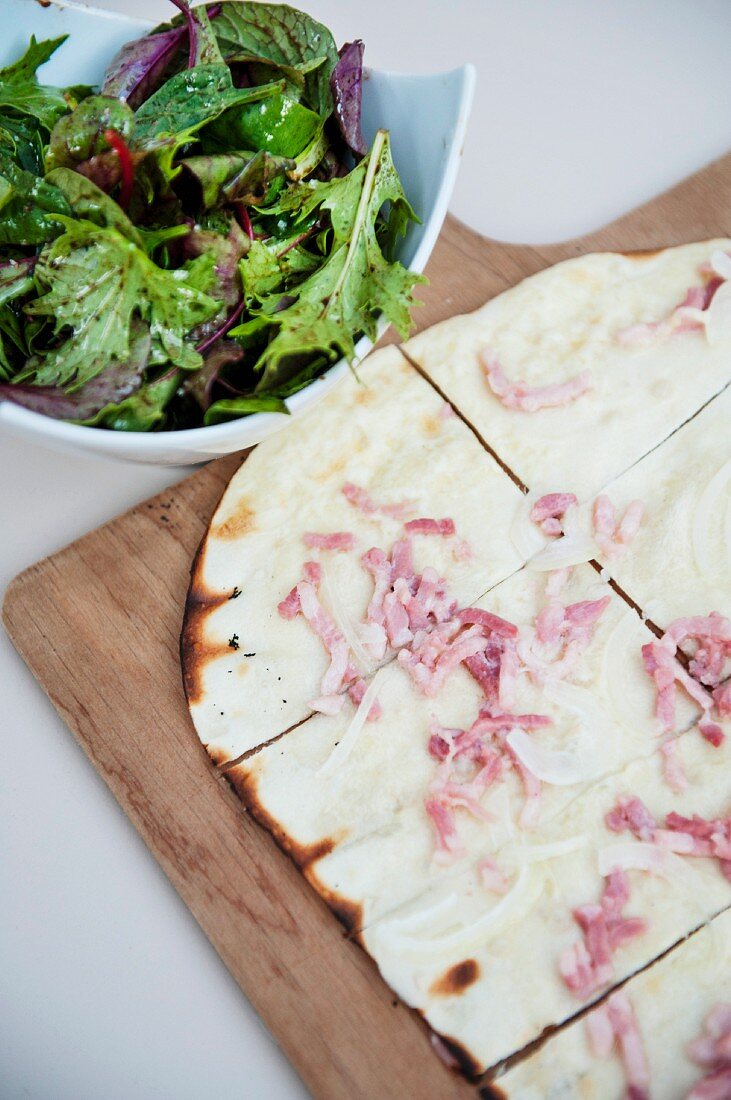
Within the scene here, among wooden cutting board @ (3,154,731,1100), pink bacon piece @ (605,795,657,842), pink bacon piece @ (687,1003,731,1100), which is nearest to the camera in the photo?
pink bacon piece @ (687,1003,731,1100)

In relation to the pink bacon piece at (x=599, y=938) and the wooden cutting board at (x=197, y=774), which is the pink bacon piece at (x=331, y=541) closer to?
the wooden cutting board at (x=197, y=774)

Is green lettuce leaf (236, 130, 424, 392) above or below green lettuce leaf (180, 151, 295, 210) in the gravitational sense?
below

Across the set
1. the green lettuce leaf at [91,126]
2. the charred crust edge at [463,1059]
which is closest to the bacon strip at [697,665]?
the charred crust edge at [463,1059]

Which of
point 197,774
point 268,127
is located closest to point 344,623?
point 197,774

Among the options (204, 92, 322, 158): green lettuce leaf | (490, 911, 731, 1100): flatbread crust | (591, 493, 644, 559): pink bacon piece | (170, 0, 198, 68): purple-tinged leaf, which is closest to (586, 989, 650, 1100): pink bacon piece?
(490, 911, 731, 1100): flatbread crust

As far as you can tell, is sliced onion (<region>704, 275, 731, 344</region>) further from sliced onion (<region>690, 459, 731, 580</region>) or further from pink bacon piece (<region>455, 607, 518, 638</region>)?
pink bacon piece (<region>455, 607, 518, 638</region>)

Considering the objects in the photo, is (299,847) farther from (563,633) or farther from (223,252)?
(223,252)
